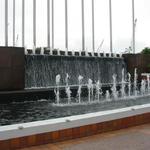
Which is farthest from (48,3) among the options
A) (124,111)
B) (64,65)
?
(124,111)

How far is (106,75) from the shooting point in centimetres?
1669

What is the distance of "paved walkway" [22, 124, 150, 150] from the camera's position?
11.5 ft

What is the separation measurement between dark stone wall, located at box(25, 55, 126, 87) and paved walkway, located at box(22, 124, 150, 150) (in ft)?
29.7

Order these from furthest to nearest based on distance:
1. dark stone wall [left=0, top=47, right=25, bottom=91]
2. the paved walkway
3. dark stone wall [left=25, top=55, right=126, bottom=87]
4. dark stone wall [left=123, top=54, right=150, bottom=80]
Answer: dark stone wall [left=123, top=54, right=150, bottom=80]
dark stone wall [left=25, top=55, right=126, bottom=87]
dark stone wall [left=0, top=47, right=25, bottom=91]
the paved walkway

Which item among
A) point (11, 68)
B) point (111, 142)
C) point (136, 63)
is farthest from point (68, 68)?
point (111, 142)

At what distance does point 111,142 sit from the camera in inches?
147

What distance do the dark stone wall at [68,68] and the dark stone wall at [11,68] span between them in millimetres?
1337

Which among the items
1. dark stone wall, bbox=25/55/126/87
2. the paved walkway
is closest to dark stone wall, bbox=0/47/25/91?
dark stone wall, bbox=25/55/126/87

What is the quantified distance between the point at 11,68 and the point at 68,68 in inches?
161

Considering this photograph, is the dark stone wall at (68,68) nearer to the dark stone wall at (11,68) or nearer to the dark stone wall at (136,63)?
the dark stone wall at (136,63)

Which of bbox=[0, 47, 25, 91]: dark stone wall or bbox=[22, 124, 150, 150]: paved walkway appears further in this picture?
bbox=[0, 47, 25, 91]: dark stone wall

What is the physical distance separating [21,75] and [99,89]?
374 cm

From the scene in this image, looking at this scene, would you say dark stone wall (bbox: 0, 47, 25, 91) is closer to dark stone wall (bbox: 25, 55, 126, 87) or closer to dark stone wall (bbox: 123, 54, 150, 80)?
dark stone wall (bbox: 25, 55, 126, 87)

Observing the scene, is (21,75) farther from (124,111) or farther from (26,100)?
(124,111)
